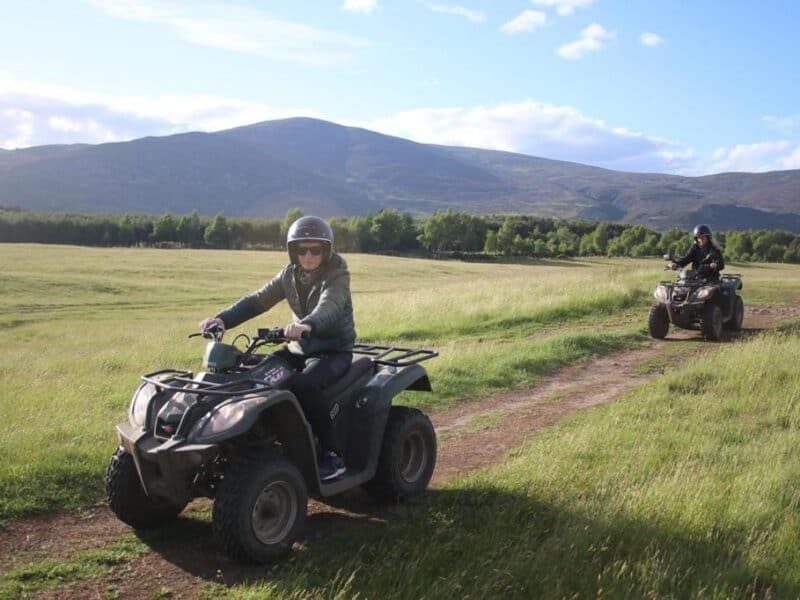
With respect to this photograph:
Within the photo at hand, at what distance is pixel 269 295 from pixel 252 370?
103cm

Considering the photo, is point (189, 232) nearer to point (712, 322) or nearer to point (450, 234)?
point (450, 234)

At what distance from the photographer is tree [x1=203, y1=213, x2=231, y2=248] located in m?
93.4

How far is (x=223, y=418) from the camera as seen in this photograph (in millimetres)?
4605

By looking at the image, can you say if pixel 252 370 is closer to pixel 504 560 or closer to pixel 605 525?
pixel 504 560

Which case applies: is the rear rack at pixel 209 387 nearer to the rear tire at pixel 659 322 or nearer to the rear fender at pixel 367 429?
the rear fender at pixel 367 429

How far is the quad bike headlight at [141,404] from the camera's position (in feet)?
16.2

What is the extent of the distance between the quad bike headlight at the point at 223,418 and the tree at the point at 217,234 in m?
91.9

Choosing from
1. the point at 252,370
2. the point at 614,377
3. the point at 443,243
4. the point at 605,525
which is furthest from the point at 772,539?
the point at 443,243

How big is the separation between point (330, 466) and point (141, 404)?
142 cm

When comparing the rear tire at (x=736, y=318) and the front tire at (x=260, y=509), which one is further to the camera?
the rear tire at (x=736, y=318)

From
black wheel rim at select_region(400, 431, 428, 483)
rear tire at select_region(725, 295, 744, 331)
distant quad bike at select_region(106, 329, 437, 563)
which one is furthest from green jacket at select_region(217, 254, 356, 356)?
rear tire at select_region(725, 295, 744, 331)

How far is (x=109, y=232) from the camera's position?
309ft

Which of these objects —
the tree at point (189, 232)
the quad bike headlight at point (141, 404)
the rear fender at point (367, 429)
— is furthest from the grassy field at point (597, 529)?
the tree at point (189, 232)

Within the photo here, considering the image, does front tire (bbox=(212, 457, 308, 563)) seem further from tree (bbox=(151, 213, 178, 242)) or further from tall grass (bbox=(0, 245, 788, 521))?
tree (bbox=(151, 213, 178, 242))
